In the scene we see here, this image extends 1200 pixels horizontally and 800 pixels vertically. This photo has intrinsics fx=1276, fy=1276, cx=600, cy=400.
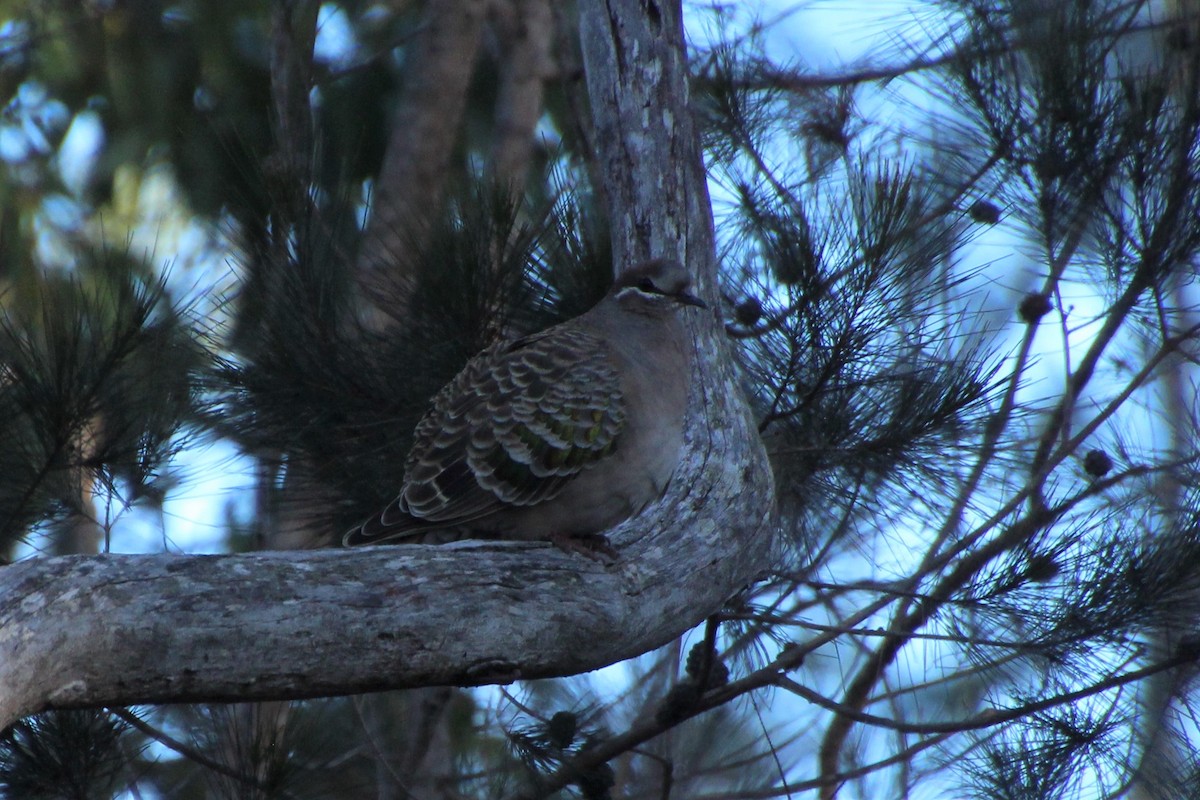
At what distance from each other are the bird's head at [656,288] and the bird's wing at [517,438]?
0.66ft

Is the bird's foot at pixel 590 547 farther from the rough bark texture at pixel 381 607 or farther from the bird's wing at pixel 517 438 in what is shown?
the bird's wing at pixel 517 438

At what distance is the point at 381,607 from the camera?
8.30ft

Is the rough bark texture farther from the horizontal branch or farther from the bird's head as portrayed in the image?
the bird's head

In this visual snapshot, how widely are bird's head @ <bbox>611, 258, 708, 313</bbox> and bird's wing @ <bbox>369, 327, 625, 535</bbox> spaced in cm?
20

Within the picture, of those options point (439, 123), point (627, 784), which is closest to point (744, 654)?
point (627, 784)

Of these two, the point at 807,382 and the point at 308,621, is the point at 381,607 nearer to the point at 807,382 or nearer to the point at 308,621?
the point at 308,621

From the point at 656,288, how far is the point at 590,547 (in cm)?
98

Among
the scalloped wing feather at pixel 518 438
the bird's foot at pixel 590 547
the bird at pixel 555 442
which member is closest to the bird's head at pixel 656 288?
the bird at pixel 555 442

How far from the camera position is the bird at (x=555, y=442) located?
11.8ft

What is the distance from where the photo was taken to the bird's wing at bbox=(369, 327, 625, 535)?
3.62 meters

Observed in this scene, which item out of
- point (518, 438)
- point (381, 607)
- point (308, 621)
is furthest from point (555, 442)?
point (308, 621)

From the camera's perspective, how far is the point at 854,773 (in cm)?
384

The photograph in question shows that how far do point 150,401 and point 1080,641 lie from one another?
2.73 m

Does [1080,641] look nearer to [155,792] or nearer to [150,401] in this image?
[150,401]
